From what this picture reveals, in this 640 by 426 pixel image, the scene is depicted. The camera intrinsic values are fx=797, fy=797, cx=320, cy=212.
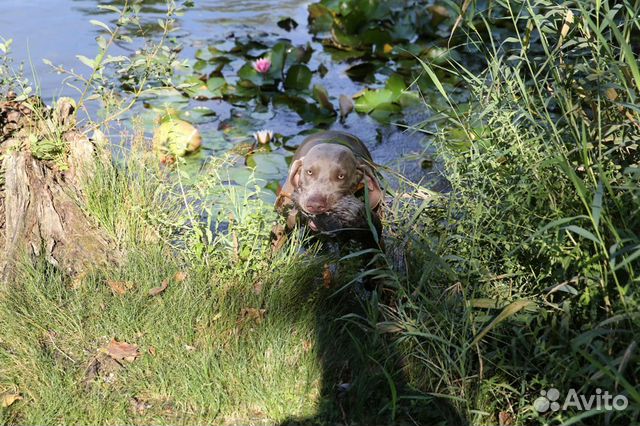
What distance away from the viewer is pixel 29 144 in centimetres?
403

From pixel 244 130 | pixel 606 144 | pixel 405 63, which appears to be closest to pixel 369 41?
pixel 405 63

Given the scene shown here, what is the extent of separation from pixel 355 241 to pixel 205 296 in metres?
0.93

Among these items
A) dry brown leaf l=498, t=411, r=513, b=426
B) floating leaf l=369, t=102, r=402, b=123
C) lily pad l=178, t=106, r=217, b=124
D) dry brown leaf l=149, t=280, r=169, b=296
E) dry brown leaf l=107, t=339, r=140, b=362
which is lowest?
lily pad l=178, t=106, r=217, b=124

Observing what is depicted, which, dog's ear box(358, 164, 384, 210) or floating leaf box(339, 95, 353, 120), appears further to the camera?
floating leaf box(339, 95, 353, 120)

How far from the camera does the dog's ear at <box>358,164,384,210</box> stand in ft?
14.0

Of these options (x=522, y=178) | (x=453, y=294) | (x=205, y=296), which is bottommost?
(x=205, y=296)

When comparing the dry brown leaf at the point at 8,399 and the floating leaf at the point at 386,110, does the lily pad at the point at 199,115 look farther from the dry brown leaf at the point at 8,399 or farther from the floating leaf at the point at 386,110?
the dry brown leaf at the point at 8,399

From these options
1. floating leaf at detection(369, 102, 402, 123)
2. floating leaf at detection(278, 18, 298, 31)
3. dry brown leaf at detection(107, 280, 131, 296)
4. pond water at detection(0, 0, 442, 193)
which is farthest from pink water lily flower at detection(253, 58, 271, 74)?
dry brown leaf at detection(107, 280, 131, 296)

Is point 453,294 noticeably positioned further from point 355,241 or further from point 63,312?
point 63,312

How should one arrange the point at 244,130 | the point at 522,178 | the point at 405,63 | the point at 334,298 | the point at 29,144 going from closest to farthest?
the point at 522,178
the point at 334,298
the point at 29,144
the point at 244,130
the point at 405,63

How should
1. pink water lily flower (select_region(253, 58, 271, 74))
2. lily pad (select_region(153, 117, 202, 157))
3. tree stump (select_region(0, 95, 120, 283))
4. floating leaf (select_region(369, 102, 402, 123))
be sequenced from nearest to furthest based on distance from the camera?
tree stump (select_region(0, 95, 120, 283))
lily pad (select_region(153, 117, 202, 157))
floating leaf (select_region(369, 102, 402, 123))
pink water lily flower (select_region(253, 58, 271, 74))

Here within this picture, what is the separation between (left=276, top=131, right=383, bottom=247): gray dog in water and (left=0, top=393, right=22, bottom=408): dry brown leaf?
1.64 metres

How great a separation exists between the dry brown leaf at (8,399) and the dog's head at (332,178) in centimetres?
167

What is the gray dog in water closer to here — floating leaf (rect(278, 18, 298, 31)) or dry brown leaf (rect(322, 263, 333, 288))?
dry brown leaf (rect(322, 263, 333, 288))
